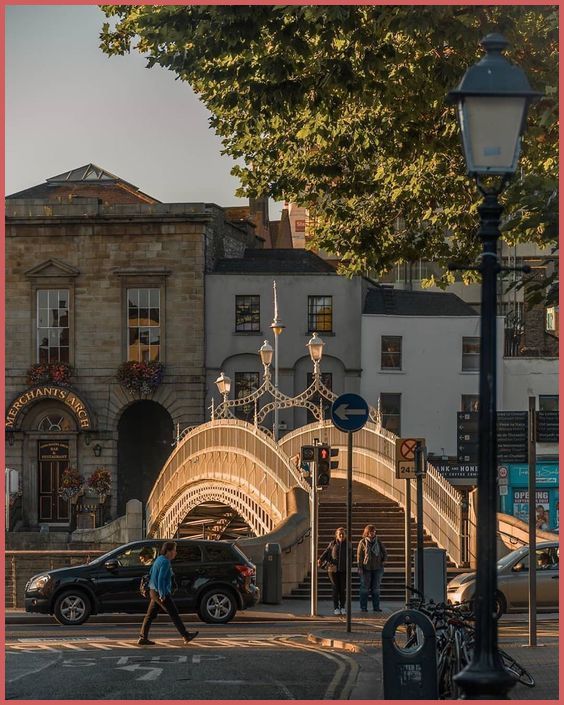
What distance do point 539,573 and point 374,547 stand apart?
119 inches

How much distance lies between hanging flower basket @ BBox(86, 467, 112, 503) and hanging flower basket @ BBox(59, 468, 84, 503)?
0.50 m

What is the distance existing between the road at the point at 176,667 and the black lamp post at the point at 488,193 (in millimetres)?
6980

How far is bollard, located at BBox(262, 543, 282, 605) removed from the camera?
3409 centimetres

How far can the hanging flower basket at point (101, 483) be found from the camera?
68.7 m

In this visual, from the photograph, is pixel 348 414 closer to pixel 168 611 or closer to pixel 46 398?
pixel 168 611

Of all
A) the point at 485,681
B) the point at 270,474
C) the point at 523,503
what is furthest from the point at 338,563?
the point at 523,503

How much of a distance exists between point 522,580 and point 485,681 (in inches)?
860

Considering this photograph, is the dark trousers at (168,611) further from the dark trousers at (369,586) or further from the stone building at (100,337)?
the stone building at (100,337)

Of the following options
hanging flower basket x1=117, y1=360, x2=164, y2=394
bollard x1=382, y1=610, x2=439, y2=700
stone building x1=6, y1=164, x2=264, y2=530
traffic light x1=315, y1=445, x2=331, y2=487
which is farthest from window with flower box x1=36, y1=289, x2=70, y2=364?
bollard x1=382, y1=610, x2=439, y2=700

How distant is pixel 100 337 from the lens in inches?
2840

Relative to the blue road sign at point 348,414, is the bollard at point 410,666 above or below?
below

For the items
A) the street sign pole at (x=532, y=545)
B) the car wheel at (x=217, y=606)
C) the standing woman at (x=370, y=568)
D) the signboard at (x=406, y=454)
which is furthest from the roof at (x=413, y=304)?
the street sign pole at (x=532, y=545)

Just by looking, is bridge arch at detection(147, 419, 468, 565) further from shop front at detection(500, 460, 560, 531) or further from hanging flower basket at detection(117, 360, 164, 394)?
hanging flower basket at detection(117, 360, 164, 394)

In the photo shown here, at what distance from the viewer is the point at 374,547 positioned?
31891 mm
